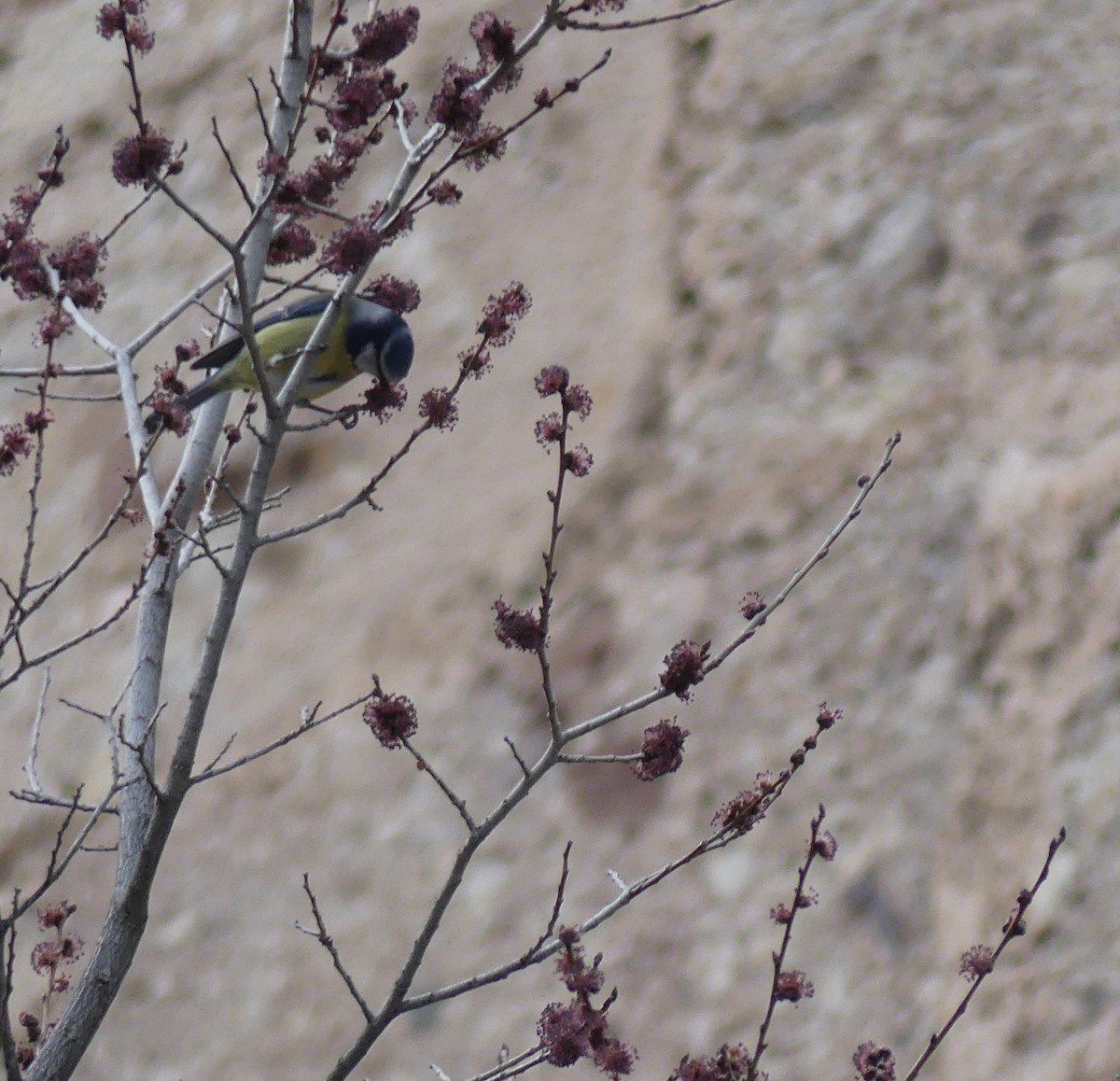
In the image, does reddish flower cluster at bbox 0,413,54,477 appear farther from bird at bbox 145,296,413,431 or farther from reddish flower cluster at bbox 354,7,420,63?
bird at bbox 145,296,413,431

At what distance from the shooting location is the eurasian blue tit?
11.2 ft

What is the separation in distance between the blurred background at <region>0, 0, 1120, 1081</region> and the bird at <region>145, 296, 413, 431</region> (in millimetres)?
651

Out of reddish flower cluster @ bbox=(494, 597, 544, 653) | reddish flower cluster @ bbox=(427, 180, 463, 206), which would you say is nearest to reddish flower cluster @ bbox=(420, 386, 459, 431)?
reddish flower cluster @ bbox=(427, 180, 463, 206)

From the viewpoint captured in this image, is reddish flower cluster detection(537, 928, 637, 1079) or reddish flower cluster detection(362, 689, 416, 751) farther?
reddish flower cluster detection(362, 689, 416, 751)

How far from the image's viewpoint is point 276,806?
5.11m

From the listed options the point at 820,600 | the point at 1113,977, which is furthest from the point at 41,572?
the point at 1113,977

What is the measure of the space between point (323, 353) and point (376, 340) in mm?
204

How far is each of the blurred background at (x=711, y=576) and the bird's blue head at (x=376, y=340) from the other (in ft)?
2.72

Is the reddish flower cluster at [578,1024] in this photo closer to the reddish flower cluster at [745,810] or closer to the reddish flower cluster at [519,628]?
the reddish flower cluster at [745,810]

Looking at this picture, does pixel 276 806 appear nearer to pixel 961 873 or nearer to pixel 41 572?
pixel 41 572

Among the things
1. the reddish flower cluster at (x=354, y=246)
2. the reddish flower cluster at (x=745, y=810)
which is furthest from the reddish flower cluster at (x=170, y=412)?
the reddish flower cluster at (x=745, y=810)

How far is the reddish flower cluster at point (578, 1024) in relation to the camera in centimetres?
157

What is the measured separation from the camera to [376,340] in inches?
141

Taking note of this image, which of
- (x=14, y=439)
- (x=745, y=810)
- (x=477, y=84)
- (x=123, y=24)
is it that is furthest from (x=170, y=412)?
(x=745, y=810)
